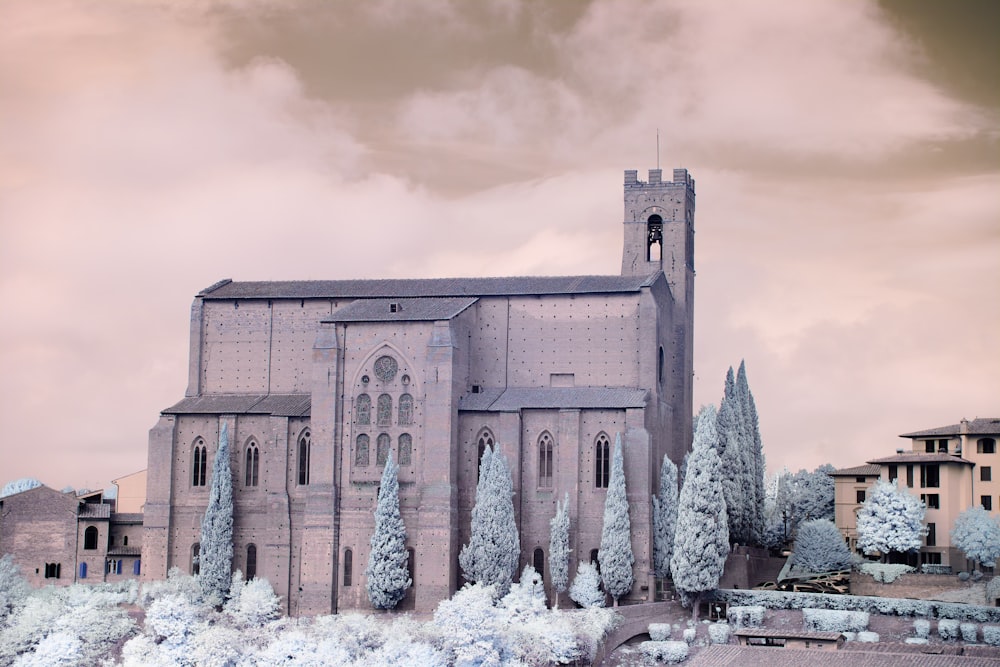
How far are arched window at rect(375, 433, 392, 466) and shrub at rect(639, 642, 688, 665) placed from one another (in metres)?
13.8

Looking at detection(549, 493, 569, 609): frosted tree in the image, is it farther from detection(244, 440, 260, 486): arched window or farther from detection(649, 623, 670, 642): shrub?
detection(244, 440, 260, 486): arched window

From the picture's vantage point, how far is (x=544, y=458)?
6538cm

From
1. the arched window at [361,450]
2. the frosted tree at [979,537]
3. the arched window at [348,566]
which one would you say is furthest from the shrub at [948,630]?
the arched window at [361,450]

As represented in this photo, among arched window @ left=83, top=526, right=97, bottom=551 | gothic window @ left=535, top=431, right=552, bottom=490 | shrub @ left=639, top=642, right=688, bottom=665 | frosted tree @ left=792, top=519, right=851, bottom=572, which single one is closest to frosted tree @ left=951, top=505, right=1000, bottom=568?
frosted tree @ left=792, top=519, right=851, bottom=572

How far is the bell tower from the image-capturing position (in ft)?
240

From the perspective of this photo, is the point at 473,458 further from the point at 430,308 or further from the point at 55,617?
the point at 55,617

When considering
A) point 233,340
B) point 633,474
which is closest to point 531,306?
point 633,474

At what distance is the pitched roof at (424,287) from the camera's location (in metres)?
67.8

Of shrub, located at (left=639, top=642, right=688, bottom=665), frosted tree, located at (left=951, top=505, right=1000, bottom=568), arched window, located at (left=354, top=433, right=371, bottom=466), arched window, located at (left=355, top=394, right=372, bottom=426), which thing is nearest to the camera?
shrub, located at (left=639, top=642, right=688, bottom=665)

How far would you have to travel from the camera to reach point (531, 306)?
224ft

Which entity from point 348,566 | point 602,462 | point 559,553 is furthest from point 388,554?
point 602,462

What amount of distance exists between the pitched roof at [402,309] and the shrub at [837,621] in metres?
18.9

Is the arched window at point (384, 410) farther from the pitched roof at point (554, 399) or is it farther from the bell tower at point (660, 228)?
the bell tower at point (660, 228)

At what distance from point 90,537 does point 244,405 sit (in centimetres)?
1000
